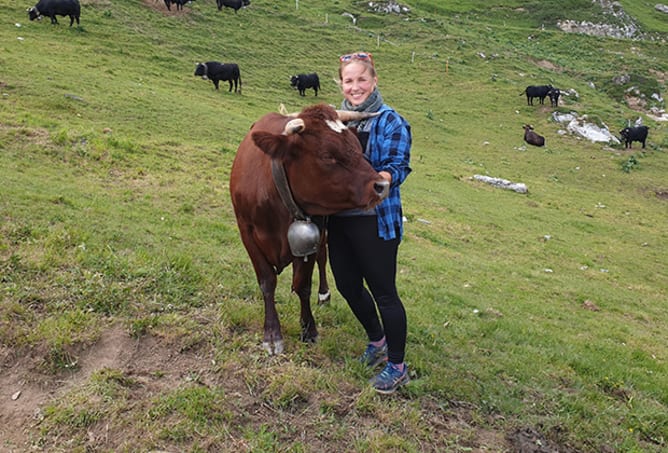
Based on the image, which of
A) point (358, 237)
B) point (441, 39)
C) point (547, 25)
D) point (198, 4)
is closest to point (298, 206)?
point (358, 237)

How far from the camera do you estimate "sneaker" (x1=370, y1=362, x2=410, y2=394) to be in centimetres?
384

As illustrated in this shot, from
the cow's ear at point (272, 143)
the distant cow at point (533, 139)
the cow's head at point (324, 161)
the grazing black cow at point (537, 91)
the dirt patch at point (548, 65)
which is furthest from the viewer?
the dirt patch at point (548, 65)

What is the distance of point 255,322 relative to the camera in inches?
179

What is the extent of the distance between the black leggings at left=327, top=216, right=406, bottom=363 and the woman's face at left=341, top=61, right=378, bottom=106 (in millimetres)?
905

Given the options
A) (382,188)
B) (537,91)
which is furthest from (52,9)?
(537,91)

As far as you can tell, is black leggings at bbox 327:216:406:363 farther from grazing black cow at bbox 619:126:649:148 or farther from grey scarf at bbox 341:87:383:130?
grazing black cow at bbox 619:126:649:148

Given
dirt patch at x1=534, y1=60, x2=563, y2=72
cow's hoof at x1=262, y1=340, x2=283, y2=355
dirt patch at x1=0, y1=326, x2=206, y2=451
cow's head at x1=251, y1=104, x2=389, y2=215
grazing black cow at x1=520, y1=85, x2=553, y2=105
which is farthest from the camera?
dirt patch at x1=534, y1=60, x2=563, y2=72

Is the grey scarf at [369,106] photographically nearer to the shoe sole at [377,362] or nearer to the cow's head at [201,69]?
the shoe sole at [377,362]

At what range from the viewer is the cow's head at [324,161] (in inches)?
Result: 133

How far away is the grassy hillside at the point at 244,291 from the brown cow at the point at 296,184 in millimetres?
579

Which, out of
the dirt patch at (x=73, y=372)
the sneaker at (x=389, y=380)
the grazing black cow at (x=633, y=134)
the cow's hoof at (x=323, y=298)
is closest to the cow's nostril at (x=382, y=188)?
the sneaker at (x=389, y=380)

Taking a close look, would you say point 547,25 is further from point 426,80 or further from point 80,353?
point 80,353

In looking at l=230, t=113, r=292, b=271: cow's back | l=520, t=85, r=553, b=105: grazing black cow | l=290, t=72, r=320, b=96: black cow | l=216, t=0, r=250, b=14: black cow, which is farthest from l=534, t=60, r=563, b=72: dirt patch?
l=230, t=113, r=292, b=271: cow's back

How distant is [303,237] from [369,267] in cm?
53
